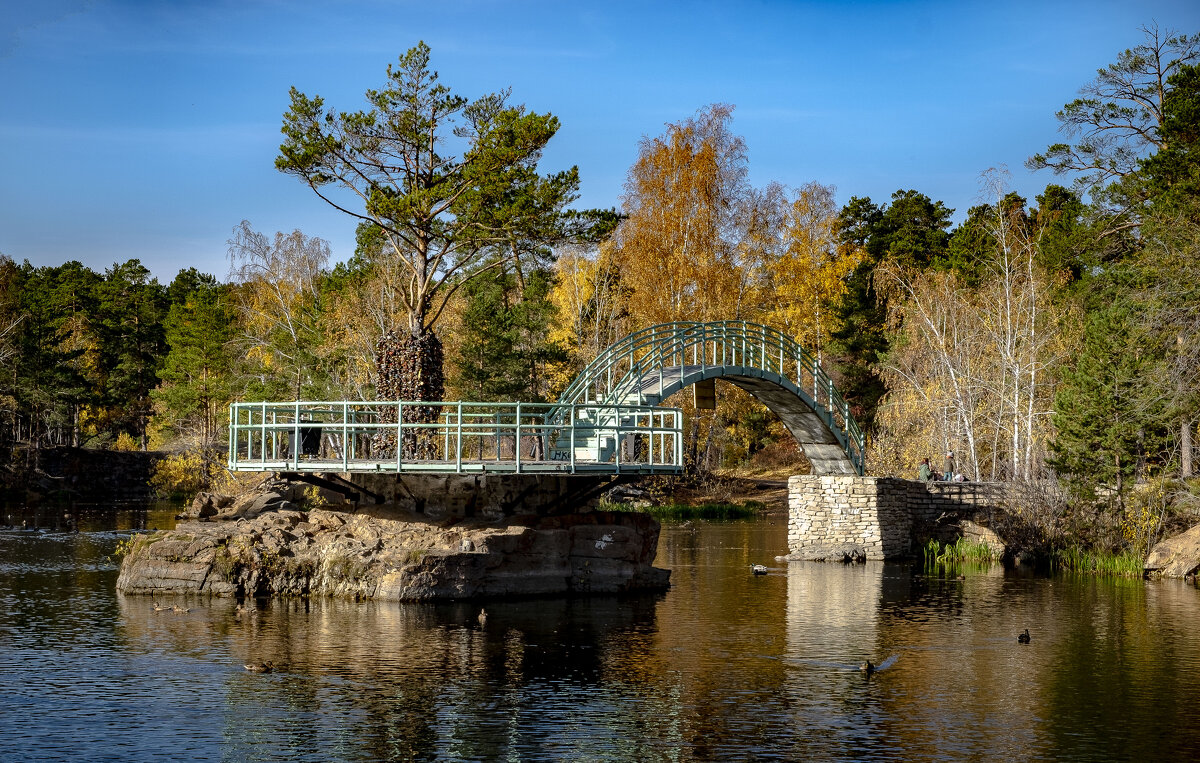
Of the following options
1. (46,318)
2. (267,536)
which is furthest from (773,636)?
(46,318)

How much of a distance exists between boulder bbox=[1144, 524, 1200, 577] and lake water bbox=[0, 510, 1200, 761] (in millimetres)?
2224

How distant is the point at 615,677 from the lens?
692 inches

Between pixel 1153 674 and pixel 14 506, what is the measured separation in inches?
1907

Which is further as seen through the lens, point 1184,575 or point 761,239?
point 761,239

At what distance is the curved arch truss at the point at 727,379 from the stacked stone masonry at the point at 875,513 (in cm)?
107

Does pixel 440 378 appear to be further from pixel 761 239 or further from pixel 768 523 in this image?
pixel 761 239

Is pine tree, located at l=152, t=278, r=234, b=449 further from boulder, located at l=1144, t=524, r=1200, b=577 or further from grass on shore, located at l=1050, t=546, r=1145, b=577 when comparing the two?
boulder, located at l=1144, t=524, r=1200, b=577

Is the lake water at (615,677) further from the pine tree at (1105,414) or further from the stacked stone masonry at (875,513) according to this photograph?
the stacked stone masonry at (875,513)

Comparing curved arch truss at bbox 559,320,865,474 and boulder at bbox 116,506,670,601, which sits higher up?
curved arch truss at bbox 559,320,865,474

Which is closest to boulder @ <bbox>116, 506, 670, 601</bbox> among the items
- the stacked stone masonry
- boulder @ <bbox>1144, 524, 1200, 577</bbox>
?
the stacked stone masonry

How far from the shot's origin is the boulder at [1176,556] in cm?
2917

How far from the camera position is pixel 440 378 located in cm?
3422

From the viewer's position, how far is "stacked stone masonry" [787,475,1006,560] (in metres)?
33.9

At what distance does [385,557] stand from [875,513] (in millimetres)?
15403
